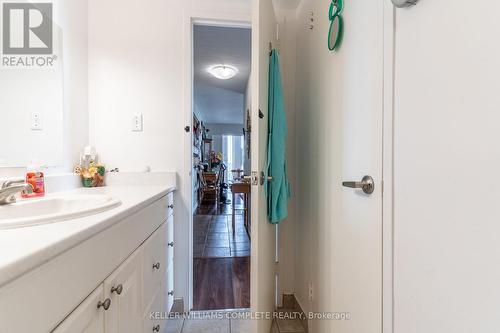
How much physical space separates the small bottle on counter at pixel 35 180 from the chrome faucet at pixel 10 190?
117 millimetres

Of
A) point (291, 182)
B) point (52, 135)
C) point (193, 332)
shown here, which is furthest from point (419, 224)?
point (52, 135)

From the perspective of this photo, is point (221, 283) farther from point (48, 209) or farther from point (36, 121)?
point (36, 121)

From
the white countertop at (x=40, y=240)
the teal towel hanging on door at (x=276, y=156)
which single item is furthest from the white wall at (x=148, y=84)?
the white countertop at (x=40, y=240)

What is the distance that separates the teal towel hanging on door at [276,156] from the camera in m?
1.36

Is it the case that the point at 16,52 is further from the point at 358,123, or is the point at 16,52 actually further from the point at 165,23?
the point at 358,123

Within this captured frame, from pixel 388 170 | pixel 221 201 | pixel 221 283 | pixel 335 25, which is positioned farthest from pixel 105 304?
pixel 221 201

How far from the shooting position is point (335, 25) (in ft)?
3.59

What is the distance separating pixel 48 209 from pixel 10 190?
0.16 m

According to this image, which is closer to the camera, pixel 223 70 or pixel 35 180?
pixel 35 180

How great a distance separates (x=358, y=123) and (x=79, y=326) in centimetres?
109

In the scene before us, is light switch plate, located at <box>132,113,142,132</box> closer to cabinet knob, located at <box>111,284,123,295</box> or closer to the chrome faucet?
the chrome faucet

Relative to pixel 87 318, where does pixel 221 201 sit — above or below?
below

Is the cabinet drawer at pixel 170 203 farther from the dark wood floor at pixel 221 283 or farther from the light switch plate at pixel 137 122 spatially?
the dark wood floor at pixel 221 283

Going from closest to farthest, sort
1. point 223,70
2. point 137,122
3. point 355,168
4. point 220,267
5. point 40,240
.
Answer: point 40,240 < point 355,168 < point 137,122 < point 220,267 < point 223,70
